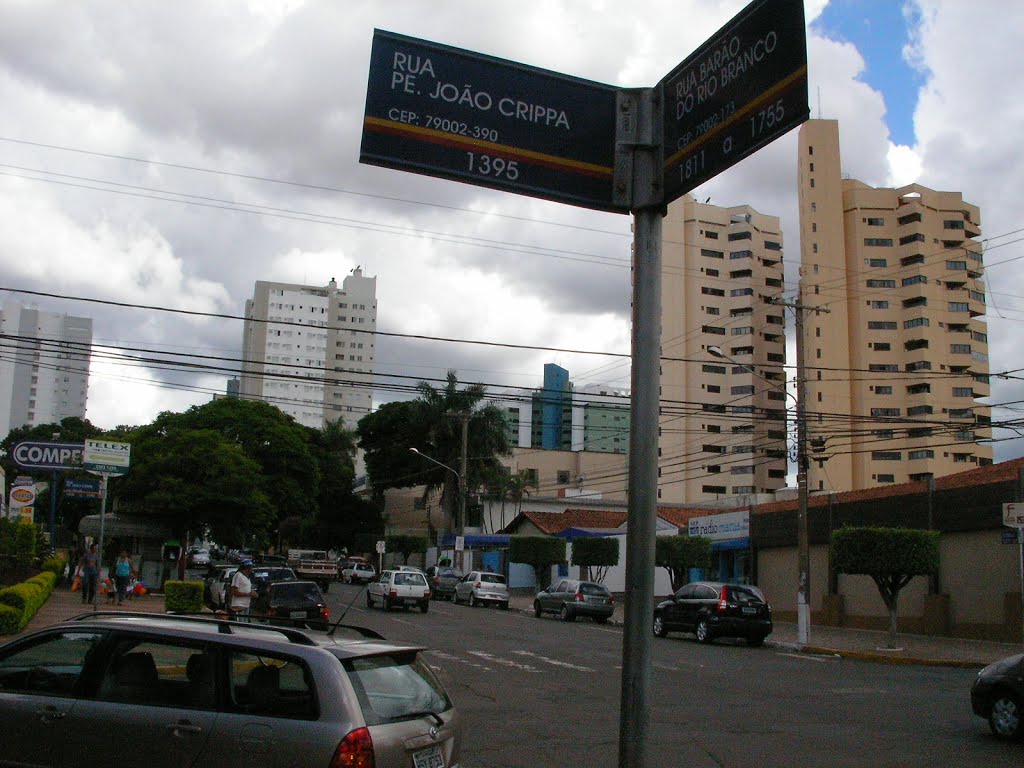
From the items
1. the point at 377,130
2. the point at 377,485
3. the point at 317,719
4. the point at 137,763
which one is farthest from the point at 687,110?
the point at 377,485

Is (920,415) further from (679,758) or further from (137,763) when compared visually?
(137,763)

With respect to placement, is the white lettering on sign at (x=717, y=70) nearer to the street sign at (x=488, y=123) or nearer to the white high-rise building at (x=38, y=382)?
the street sign at (x=488, y=123)

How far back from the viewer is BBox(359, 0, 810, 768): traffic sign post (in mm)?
4852

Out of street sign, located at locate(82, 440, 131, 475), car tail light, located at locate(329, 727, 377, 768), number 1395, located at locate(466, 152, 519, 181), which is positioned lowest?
A: car tail light, located at locate(329, 727, 377, 768)

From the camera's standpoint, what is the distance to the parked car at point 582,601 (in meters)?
35.8

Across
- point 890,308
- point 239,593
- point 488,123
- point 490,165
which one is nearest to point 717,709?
point 490,165

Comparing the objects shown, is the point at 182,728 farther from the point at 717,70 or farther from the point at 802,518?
the point at 802,518

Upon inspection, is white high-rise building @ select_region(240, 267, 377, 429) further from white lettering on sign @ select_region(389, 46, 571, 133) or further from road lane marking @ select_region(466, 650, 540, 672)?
white lettering on sign @ select_region(389, 46, 571, 133)

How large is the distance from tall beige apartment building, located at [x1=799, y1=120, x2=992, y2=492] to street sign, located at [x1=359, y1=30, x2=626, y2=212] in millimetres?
78500

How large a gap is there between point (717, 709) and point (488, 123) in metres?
10.6

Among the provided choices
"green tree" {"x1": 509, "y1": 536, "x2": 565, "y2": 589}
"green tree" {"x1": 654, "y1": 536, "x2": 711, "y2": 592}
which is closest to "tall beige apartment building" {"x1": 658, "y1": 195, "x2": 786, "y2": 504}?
"green tree" {"x1": 509, "y1": 536, "x2": 565, "y2": 589}

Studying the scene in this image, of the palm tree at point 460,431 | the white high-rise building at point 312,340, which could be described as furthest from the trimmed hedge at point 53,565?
the white high-rise building at point 312,340

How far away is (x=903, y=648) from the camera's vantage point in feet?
82.1

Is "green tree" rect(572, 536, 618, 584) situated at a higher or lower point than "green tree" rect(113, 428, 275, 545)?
lower
